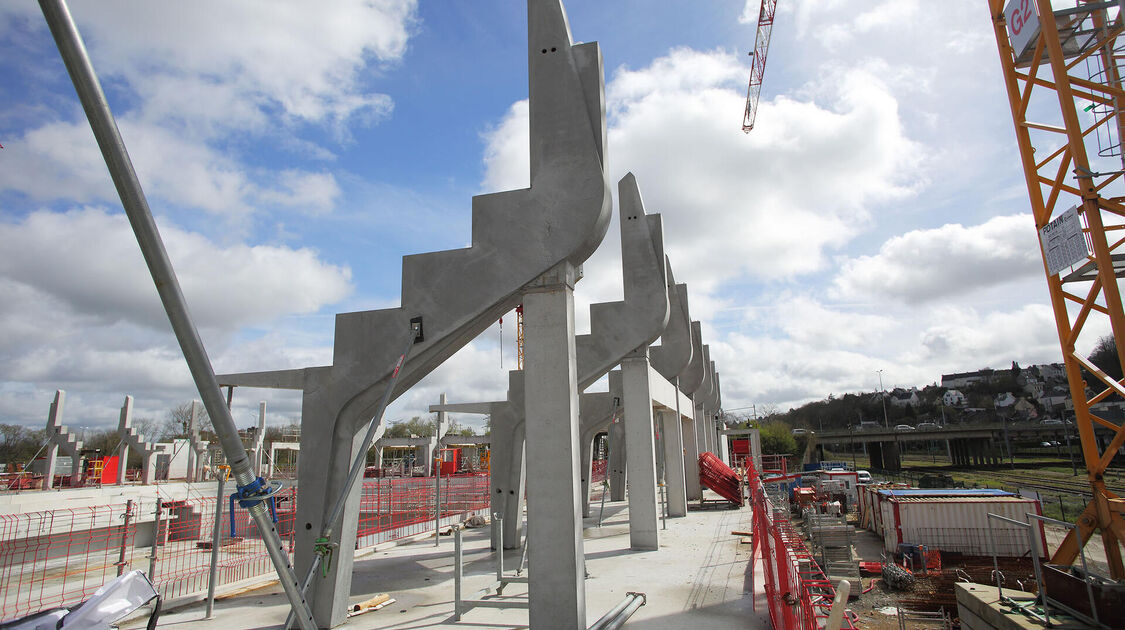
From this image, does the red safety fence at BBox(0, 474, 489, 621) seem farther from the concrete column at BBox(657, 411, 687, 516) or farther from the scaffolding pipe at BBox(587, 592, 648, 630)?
the concrete column at BBox(657, 411, 687, 516)

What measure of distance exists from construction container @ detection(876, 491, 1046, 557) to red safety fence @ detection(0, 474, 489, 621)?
13250mm

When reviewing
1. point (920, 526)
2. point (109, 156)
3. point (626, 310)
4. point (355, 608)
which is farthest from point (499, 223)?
point (920, 526)

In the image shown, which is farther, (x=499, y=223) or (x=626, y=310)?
(x=626, y=310)

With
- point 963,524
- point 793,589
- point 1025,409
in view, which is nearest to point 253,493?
point 793,589

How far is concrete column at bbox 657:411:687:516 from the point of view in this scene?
1939cm

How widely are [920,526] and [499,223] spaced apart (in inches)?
632

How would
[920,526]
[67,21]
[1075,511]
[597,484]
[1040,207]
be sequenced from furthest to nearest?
1. [597,484]
2. [1075,511]
3. [920,526]
4. [1040,207]
5. [67,21]

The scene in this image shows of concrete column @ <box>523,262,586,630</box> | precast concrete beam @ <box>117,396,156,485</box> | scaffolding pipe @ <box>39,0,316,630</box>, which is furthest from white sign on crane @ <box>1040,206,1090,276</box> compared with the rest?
precast concrete beam @ <box>117,396,156,485</box>

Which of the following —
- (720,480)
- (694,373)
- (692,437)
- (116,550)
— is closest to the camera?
(116,550)

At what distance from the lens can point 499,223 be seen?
7.69 meters

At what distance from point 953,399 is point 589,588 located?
13102 cm

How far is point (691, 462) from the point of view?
25.8 metres

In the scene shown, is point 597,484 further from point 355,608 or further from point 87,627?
point 87,627

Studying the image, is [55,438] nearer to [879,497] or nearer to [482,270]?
[482,270]
